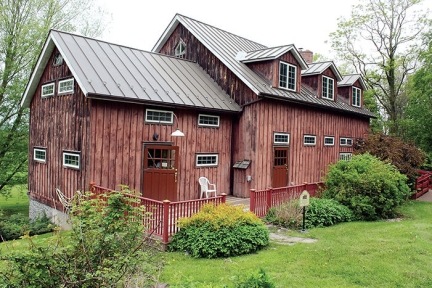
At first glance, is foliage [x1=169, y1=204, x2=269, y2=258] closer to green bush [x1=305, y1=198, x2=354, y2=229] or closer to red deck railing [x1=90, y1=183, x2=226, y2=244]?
red deck railing [x1=90, y1=183, x2=226, y2=244]

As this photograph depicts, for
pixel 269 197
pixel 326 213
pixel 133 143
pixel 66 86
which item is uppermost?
pixel 66 86

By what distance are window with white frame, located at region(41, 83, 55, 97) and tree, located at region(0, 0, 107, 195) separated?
23.9 ft

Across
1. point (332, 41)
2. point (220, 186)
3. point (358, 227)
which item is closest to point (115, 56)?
point (220, 186)

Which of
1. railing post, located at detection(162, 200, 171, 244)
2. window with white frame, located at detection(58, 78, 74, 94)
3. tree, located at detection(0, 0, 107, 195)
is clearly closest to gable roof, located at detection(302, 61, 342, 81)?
window with white frame, located at detection(58, 78, 74, 94)

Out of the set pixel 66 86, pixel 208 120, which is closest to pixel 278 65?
pixel 208 120

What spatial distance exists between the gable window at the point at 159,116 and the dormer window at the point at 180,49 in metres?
6.40

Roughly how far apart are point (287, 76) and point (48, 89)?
10066 mm

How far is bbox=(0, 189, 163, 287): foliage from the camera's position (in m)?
4.28

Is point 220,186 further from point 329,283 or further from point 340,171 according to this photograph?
point 329,283

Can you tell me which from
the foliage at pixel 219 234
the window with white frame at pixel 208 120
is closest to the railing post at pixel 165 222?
the foliage at pixel 219 234

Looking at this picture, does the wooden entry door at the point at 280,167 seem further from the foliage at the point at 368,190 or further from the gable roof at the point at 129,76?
the gable roof at the point at 129,76

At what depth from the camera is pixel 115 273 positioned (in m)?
4.54

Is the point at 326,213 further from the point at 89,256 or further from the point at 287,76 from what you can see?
the point at 89,256

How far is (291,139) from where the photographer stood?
623 inches
